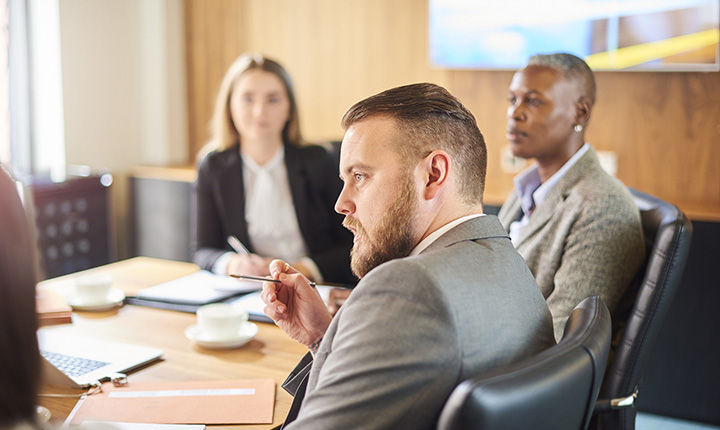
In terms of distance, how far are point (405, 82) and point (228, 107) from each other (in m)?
1.16

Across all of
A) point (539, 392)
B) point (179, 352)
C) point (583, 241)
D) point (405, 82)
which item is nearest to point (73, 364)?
point (179, 352)

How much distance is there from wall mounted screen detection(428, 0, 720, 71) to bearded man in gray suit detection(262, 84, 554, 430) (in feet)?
7.04

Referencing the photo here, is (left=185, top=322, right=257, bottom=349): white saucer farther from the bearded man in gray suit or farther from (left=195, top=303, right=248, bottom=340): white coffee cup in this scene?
the bearded man in gray suit

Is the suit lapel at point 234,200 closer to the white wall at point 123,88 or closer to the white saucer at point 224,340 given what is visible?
the white saucer at point 224,340

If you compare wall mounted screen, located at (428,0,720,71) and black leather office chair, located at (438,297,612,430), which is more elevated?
wall mounted screen, located at (428,0,720,71)

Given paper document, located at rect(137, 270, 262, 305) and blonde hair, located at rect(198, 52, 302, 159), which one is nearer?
paper document, located at rect(137, 270, 262, 305)

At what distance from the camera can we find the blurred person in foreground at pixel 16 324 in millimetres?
716

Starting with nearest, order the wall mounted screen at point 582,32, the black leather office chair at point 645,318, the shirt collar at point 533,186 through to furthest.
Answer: the black leather office chair at point 645,318
the shirt collar at point 533,186
the wall mounted screen at point 582,32

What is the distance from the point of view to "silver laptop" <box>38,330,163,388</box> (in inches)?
55.5

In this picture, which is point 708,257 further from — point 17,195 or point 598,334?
point 17,195

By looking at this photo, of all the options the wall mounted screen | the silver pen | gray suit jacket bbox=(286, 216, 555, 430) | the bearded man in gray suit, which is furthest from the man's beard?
the wall mounted screen

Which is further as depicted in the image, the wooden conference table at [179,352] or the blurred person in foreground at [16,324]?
the wooden conference table at [179,352]

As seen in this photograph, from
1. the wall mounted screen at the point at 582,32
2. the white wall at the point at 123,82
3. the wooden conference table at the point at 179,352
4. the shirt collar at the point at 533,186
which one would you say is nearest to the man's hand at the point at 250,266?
the wooden conference table at the point at 179,352

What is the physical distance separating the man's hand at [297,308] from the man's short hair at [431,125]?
342mm
